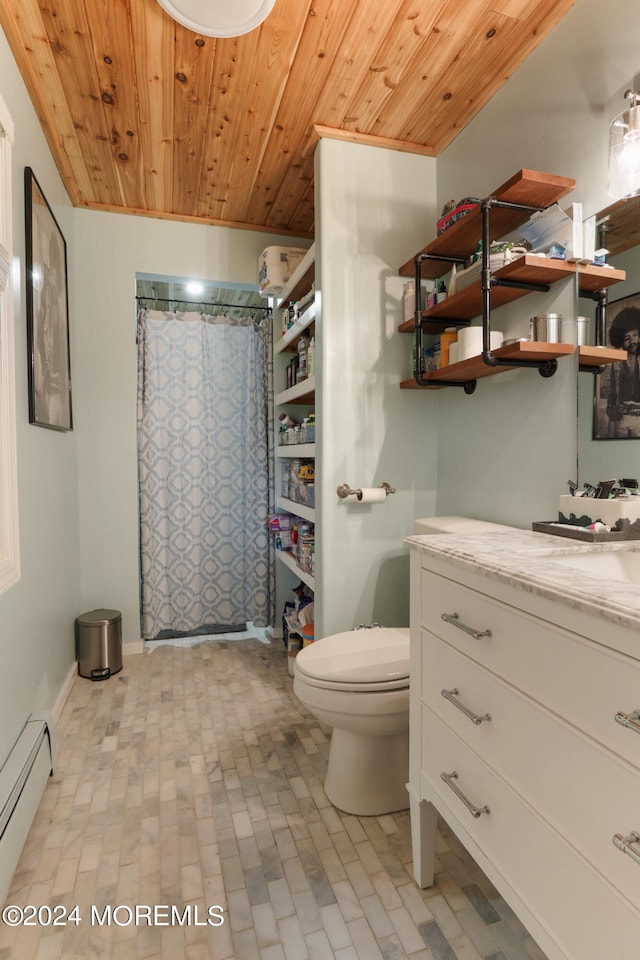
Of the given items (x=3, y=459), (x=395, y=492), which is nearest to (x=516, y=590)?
(x=395, y=492)

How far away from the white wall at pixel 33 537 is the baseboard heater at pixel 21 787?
0.05 metres

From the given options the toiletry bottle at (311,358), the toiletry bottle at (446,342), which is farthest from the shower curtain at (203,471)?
the toiletry bottle at (446,342)

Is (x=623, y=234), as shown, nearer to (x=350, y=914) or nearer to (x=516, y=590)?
(x=516, y=590)

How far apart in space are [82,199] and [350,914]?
3122 millimetres

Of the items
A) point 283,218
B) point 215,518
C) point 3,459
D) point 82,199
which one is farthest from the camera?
point 215,518

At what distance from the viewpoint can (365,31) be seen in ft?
5.00

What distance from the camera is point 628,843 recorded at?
2.16 ft

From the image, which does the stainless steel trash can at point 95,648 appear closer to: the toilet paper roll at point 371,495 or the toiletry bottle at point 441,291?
the toilet paper roll at point 371,495

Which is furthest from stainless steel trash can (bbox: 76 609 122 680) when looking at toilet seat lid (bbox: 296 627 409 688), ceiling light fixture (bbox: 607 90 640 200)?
ceiling light fixture (bbox: 607 90 640 200)

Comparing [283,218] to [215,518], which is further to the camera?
[215,518]

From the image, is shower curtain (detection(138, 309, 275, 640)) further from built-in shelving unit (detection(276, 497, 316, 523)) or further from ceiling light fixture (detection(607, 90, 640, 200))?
ceiling light fixture (detection(607, 90, 640, 200))

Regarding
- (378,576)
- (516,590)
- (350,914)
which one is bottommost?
(350,914)

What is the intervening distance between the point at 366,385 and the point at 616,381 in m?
0.96

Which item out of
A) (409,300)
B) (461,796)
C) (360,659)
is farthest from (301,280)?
(461,796)
